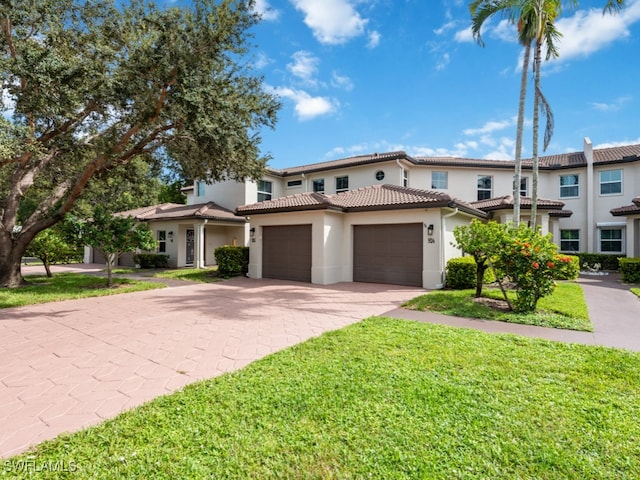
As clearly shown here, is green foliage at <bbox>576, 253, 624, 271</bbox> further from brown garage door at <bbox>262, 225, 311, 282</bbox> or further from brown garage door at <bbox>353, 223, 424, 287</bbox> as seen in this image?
brown garage door at <bbox>262, 225, 311, 282</bbox>

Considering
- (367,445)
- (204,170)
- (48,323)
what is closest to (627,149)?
(204,170)

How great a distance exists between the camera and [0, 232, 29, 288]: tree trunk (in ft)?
40.3

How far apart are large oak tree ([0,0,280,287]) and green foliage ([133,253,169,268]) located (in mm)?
8201

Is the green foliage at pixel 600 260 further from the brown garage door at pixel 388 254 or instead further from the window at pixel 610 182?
the brown garage door at pixel 388 254

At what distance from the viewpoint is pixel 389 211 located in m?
13.2

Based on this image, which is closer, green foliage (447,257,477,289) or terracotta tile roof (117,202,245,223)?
green foliage (447,257,477,289)

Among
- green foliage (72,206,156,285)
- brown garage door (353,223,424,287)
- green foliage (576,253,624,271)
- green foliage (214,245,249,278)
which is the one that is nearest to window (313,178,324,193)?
green foliage (214,245,249,278)

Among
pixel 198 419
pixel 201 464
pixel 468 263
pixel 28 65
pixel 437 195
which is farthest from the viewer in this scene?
pixel 437 195

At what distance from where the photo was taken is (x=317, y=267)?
13609mm

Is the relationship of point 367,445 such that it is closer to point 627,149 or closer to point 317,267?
point 317,267

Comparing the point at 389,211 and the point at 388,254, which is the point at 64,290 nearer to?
the point at 388,254

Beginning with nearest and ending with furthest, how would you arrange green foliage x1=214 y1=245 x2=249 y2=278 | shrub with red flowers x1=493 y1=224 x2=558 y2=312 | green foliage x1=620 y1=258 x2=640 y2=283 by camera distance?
1. shrub with red flowers x1=493 y1=224 x2=558 y2=312
2. green foliage x1=620 y1=258 x2=640 y2=283
3. green foliage x1=214 y1=245 x2=249 y2=278

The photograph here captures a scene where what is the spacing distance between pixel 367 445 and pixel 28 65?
40.3 ft

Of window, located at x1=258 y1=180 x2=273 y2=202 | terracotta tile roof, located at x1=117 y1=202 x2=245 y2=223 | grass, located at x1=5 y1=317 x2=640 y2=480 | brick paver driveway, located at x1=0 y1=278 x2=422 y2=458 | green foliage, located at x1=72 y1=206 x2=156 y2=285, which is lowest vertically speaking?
brick paver driveway, located at x1=0 y1=278 x2=422 y2=458
